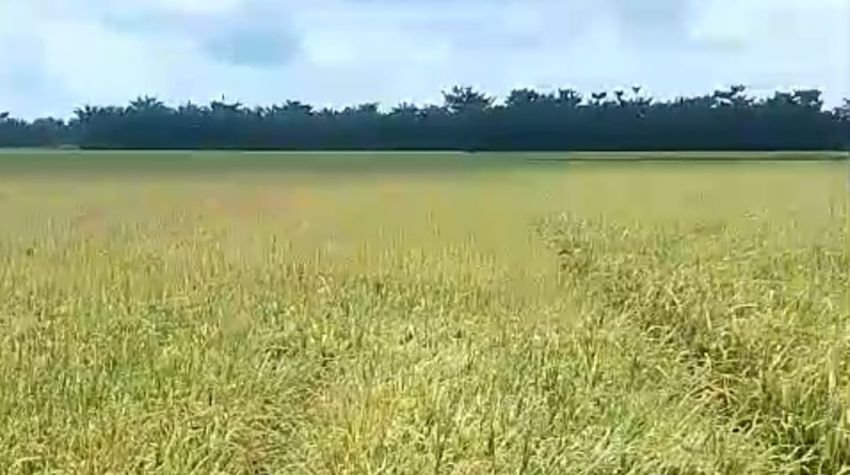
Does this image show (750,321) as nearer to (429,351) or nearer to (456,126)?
(429,351)

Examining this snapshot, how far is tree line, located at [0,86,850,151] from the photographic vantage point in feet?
177

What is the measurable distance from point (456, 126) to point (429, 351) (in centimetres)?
5388

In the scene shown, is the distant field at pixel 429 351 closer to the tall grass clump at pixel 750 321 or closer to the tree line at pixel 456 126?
the tall grass clump at pixel 750 321

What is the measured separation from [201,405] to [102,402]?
1.36 ft

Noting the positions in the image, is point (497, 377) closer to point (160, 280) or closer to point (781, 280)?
point (781, 280)

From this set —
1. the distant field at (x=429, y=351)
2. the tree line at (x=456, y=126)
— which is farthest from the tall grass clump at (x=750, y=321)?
the tree line at (x=456, y=126)

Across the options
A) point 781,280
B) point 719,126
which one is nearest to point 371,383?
point 781,280

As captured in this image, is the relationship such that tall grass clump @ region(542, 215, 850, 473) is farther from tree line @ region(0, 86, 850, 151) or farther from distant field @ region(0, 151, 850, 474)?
tree line @ region(0, 86, 850, 151)

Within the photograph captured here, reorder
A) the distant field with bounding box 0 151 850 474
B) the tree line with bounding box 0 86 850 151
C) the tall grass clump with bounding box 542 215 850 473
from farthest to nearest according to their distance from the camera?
1. the tree line with bounding box 0 86 850 151
2. the tall grass clump with bounding box 542 215 850 473
3. the distant field with bounding box 0 151 850 474

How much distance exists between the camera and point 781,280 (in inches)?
285

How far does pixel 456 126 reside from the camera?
193 ft

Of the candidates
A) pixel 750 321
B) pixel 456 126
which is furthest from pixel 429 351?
pixel 456 126

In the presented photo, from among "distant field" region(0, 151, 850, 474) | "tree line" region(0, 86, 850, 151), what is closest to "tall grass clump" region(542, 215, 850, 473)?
"distant field" region(0, 151, 850, 474)

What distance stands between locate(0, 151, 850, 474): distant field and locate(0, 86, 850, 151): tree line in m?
43.5
